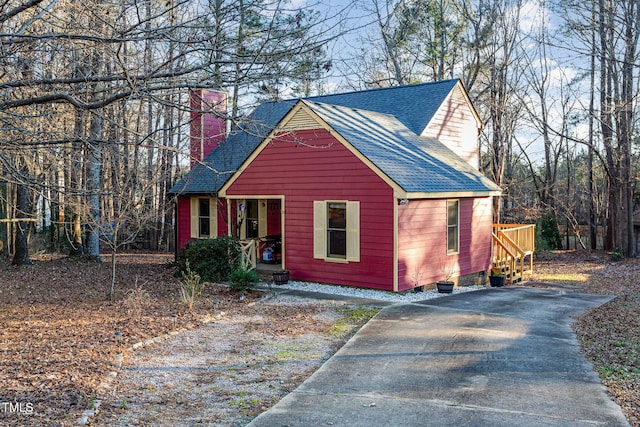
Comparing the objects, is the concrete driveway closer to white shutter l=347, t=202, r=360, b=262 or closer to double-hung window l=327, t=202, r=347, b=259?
white shutter l=347, t=202, r=360, b=262

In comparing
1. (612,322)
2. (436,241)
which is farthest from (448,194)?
(612,322)

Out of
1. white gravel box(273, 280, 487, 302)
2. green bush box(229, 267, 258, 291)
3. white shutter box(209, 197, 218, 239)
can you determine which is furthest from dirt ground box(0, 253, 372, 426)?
white shutter box(209, 197, 218, 239)

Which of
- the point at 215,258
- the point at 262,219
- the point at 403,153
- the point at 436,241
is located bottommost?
the point at 215,258

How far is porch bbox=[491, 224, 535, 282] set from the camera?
1778cm

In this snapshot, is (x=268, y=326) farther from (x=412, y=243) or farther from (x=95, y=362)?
(x=412, y=243)

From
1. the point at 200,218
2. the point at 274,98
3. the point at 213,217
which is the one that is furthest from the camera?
the point at 200,218

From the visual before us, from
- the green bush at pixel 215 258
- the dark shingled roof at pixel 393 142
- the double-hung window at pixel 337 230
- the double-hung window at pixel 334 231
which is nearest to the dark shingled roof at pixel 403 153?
the dark shingled roof at pixel 393 142

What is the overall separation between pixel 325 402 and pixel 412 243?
8453 mm

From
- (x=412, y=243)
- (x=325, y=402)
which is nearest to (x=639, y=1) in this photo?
(x=412, y=243)

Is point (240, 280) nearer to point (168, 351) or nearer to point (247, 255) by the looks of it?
point (247, 255)

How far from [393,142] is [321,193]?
2708mm

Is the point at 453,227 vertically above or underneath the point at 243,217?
underneath

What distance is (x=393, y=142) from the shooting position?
15859 mm

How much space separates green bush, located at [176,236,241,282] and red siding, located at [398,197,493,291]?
187 inches
